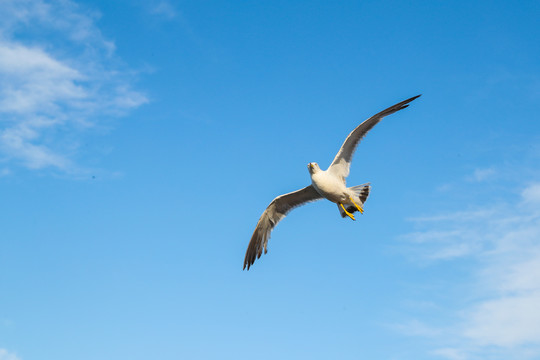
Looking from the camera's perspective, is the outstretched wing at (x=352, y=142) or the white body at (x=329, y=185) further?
the white body at (x=329, y=185)

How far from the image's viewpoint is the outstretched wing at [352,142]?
67.8 ft

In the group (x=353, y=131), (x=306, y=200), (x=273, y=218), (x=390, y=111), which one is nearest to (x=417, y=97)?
(x=390, y=111)

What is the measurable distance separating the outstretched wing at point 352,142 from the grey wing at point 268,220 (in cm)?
209

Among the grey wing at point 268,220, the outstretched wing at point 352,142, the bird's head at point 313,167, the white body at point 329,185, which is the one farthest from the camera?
the grey wing at point 268,220

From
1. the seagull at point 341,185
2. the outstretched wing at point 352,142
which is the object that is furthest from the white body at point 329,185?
the outstretched wing at point 352,142

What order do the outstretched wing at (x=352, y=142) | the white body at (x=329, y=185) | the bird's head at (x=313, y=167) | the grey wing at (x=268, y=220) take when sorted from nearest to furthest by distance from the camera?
the outstretched wing at (x=352, y=142), the white body at (x=329, y=185), the bird's head at (x=313, y=167), the grey wing at (x=268, y=220)

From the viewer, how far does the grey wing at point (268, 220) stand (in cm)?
2353

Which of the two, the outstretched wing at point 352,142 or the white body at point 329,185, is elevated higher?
the outstretched wing at point 352,142

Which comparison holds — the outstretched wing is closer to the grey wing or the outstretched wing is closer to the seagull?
the seagull

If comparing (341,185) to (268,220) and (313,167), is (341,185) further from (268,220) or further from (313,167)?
(268,220)

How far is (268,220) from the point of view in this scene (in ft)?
78.5

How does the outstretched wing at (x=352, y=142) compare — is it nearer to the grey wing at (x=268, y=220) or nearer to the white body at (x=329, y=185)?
the white body at (x=329, y=185)

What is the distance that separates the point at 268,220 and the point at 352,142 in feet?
16.5

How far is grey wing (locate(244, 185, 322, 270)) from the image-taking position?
2353 centimetres
